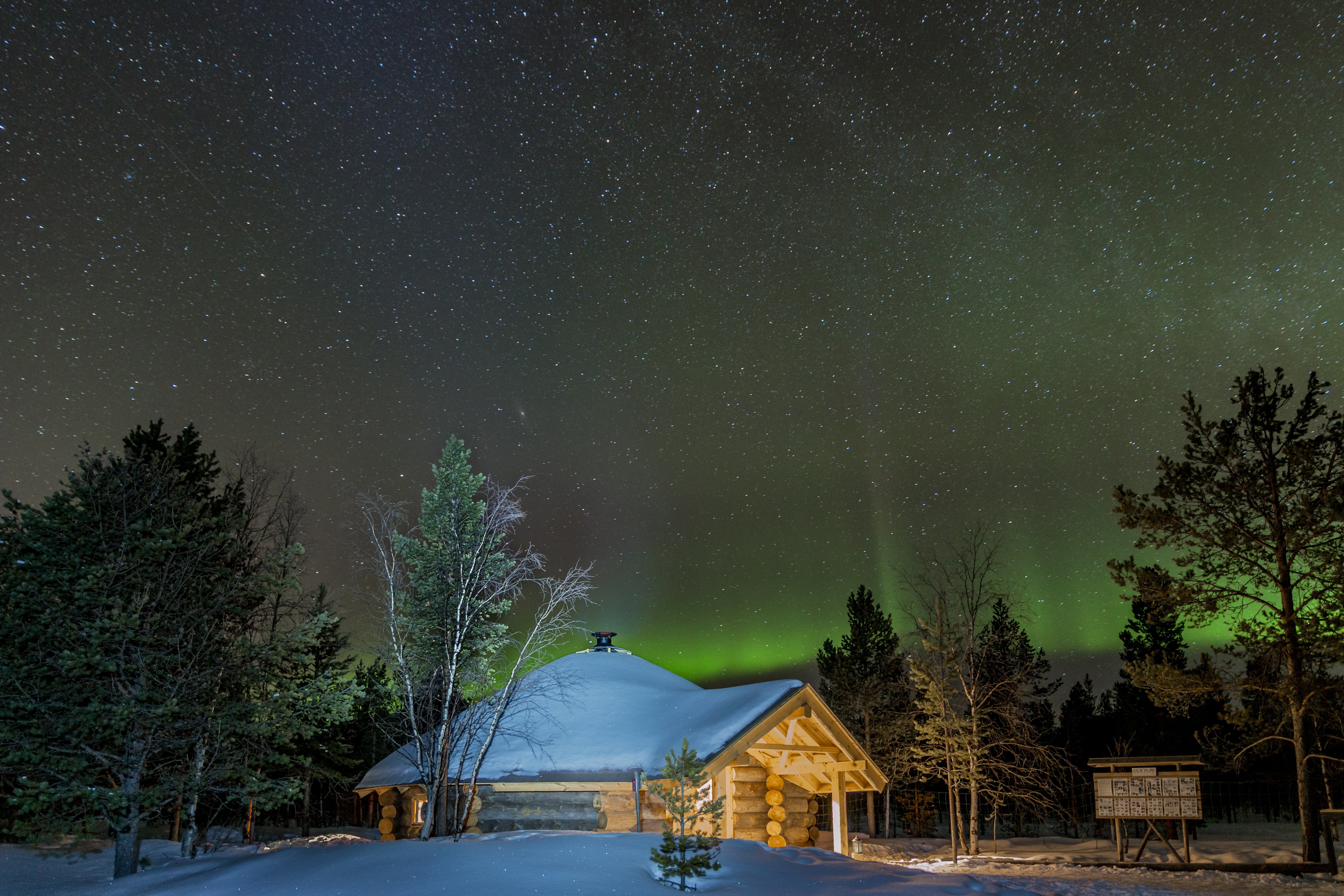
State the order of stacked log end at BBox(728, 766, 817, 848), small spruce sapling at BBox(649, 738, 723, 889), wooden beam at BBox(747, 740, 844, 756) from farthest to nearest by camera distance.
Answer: stacked log end at BBox(728, 766, 817, 848), wooden beam at BBox(747, 740, 844, 756), small spruce sapling at BBox(649, 738, 723, 889)

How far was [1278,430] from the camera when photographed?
20.5 meters

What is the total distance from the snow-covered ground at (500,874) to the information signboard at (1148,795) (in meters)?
3.30

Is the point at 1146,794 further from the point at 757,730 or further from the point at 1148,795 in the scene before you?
the point at 757,730

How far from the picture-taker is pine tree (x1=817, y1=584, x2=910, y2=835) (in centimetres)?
4075

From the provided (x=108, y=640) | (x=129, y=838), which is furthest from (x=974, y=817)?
(x=108, y=640)

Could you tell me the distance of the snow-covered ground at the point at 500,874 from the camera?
11.0 m

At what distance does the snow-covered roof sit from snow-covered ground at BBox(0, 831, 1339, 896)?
2.96 meters

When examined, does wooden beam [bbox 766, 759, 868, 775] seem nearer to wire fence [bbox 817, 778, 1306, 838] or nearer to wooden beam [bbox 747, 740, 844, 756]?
wooden beam [bbox 747, 740, 844, 756]

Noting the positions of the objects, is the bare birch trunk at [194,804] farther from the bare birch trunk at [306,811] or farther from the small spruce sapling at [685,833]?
the bare birch trunk at [306,811]

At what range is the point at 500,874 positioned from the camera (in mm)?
11234

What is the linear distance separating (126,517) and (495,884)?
919cm

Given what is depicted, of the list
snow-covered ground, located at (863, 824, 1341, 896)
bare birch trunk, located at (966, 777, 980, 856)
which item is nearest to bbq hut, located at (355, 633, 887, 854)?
snow-covered ground, located at (863, 824, 1341, 896)

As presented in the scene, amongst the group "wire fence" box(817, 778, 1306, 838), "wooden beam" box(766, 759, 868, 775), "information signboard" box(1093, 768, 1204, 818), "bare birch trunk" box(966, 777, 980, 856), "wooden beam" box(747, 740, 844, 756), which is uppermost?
"wooden beam" box(747, 740, 844, 756)

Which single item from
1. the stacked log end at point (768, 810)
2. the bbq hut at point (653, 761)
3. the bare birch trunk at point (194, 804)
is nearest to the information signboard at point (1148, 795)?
the bbq hut at point (653, 761)
